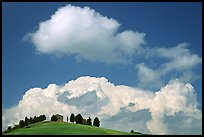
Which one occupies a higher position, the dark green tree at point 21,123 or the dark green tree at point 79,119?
the dark green tree at point 79,119

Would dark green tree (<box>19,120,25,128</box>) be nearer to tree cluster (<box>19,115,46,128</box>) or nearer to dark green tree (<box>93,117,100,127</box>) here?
tree cluster (<box>19,115,46,128</box>)

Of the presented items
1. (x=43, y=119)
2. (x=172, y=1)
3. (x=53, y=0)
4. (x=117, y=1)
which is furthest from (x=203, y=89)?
(x=43, y=119)

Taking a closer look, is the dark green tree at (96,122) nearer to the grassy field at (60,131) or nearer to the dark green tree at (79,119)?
the dark green tree at (79,119)

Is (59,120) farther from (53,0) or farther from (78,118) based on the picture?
(53,0)

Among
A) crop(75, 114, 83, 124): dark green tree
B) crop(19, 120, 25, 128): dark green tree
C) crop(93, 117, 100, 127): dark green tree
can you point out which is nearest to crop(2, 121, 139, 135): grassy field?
crop(19, 120, 25, 128): dark green tree

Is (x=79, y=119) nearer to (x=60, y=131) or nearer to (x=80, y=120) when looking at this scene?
(x=80, y=120)

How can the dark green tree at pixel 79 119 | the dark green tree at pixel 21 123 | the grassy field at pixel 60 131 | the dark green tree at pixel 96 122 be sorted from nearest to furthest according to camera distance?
the grassy field at pixel 60 131, the dark green tree at pixel 21 123, the dark green tree at pixel 96 122, the dark green tree at pixel 79 119

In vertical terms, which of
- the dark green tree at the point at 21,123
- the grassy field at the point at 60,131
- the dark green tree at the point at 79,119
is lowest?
the grassy field at the point at 60,131

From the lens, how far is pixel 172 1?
46.8 meters

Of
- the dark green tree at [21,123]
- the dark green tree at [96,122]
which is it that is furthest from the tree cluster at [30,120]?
the dark green tree at [96,122]

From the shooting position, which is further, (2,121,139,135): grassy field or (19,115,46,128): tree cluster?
(19,115,46,128): tree cluster

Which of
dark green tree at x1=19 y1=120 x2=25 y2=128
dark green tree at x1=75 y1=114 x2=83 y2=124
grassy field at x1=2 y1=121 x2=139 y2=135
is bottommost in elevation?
grassy field at x1=2 y1=121 x2=139 y2=135

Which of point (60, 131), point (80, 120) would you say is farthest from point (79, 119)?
point (60, 131)

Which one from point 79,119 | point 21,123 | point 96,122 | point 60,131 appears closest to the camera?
point 60,131
